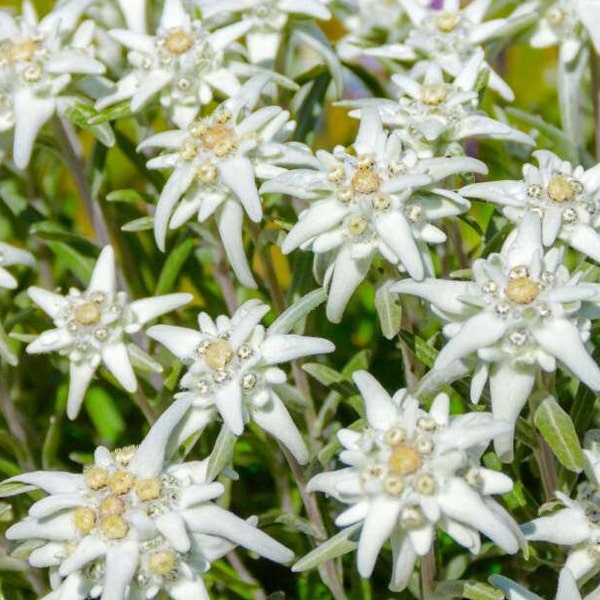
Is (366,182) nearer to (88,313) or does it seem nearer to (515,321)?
(515,321)

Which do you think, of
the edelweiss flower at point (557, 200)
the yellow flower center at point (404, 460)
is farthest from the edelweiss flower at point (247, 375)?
the edelweiss flower at point (557, 200)

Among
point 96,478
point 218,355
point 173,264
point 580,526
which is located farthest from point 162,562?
point 173,264

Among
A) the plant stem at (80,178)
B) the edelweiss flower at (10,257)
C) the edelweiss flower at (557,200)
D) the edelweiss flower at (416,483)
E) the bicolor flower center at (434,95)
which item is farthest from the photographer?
the plant stem at (80,178)

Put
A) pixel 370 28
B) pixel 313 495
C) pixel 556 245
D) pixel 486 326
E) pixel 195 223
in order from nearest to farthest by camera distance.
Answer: pixel 486 326 < pixel 556 245 < pixel 313 495 < pixel 195 223 < pixel 370 28

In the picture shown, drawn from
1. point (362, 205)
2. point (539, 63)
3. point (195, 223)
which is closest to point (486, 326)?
point (362, 205)

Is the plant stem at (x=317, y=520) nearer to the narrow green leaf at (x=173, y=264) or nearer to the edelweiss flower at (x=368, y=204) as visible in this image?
the edelweiss flower at (x=368, y=204)

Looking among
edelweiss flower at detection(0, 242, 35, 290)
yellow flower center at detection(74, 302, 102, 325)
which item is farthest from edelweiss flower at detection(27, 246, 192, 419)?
edelweiss flower at detection(0, 242, 35, 290)

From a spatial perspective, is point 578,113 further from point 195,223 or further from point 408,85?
point 195,223

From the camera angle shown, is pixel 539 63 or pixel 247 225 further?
pixel 539 63
